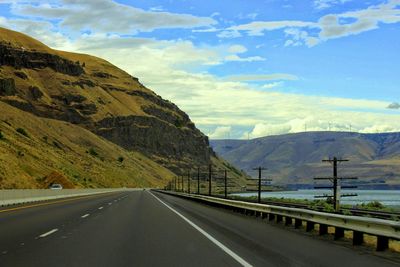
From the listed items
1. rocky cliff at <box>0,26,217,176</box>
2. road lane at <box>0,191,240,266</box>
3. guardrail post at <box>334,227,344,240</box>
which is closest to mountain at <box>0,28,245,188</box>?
rocky cliff at <box>0,26,217,176</box>

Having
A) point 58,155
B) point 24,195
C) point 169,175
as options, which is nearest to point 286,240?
point 24,195

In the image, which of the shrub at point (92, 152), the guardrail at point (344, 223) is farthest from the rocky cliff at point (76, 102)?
the guardrail at point (344, 223)

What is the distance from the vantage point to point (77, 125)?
16150 centimetres

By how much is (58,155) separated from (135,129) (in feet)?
208

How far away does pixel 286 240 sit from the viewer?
15359mm

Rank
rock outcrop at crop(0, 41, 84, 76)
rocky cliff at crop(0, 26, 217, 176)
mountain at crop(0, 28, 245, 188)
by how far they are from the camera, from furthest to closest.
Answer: rock outcrop at crop(0, 41, 84, 76) → rocky cliff at crop(0, 26, 217, 176) → mountain at crop(0, 28, 245, 188)

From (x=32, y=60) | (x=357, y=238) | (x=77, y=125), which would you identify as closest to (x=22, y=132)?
(x=77, y=125)

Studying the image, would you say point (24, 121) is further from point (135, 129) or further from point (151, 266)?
point (151, 266)

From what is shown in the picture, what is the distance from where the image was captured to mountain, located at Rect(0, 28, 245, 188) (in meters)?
121

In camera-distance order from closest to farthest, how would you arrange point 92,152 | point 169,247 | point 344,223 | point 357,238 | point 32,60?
point 169,247, point 357,238, point 344,223, point 92,152, point 32,60

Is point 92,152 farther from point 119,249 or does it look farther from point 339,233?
point 119,249

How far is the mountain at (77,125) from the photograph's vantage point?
121375 mm

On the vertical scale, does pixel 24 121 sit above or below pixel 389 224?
above

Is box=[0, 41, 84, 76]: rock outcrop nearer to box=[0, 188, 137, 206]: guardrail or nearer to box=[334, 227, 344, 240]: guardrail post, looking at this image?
box=[0, 188, 137, 206]: guardrail
